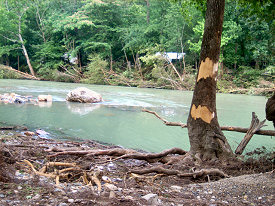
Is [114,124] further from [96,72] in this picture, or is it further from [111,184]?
[96,72]

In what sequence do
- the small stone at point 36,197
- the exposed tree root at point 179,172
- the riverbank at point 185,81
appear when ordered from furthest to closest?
the riverbank at point 185,81 < the exposed tree root at point 179,172 < the small stone at point 36,197

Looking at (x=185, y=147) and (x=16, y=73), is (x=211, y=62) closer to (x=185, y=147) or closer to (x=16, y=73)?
(x=185, y=147)

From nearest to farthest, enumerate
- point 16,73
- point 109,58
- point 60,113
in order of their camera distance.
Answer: point 60,113, point 16,73, point 109,58

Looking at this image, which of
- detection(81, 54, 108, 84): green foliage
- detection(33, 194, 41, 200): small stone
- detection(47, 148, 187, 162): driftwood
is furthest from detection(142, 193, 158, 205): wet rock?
detection(81, 54, 108, 84): green foliage

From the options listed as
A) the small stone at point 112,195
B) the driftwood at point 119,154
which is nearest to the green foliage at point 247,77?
the driftwood at point 119,154

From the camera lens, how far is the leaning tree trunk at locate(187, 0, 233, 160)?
14.8 ft

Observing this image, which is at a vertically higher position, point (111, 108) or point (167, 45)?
point (167, 45)

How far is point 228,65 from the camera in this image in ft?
95.0

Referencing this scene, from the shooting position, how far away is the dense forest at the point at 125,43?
25.9 meters

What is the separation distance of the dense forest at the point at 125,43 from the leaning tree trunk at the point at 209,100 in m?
20.1

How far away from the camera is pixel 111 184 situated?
3.06 meters

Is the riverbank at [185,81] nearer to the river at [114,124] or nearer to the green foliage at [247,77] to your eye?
the green foliage at [247,77]

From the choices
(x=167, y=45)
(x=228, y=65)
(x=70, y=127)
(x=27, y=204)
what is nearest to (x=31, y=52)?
(x=167, y=45)

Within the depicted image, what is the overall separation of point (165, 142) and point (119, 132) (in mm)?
1538
